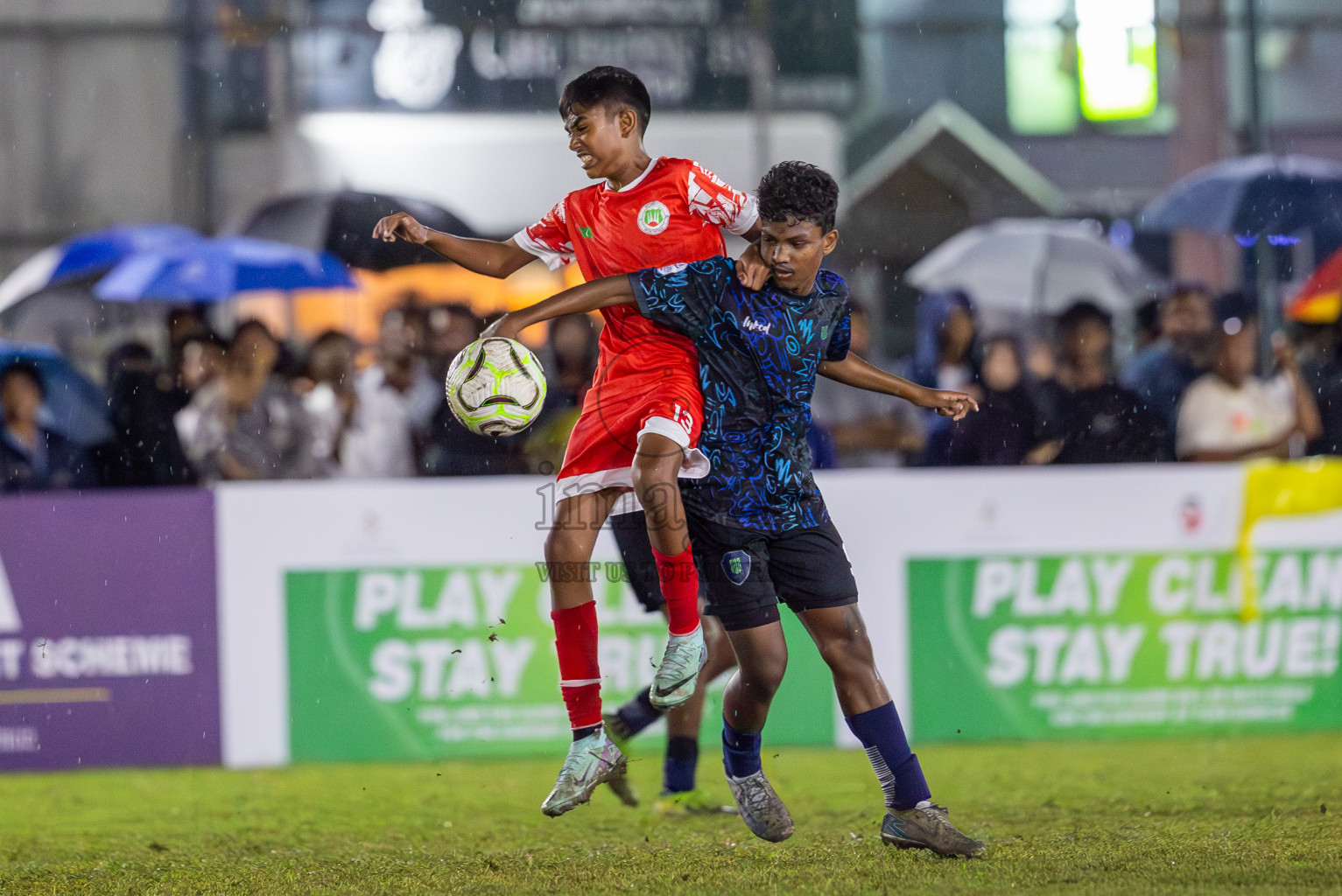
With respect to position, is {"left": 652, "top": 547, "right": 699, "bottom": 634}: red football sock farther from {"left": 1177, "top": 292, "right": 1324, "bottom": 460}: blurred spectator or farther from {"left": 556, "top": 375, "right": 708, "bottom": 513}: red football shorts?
{"left": 1177, "top": 292, "right": 1324, "bottom": 460}: blurred spectator

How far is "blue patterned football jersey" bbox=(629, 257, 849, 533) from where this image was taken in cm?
445

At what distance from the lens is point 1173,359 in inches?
281

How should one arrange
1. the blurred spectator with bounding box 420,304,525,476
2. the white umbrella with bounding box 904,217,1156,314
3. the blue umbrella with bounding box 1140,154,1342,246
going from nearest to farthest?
1. the blurred spectator with bounding box 420,304,525,476
2. the blue umbrella with bounding box 1140,154,1342,246
3. the white umbrella with bounding box 904,217,1156,314

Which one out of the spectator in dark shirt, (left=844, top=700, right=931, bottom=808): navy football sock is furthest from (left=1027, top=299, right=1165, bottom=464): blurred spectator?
(left=844, top=700, right=931, bottom=808): navy football sock

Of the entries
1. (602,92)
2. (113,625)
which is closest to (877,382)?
(602,92)

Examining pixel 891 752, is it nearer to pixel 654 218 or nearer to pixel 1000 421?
pixel 654 218

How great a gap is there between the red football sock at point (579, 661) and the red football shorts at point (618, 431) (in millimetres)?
388

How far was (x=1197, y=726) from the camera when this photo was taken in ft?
22.8

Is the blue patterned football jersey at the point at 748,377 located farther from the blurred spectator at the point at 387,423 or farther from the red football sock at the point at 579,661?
the blurred spectator at the point at 387,423

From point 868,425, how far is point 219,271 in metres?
3.44

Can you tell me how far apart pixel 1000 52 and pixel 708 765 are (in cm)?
377

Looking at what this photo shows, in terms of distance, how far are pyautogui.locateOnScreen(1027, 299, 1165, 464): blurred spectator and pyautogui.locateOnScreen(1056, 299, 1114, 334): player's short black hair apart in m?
0.31

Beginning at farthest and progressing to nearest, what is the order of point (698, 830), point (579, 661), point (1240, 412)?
point (1240, 412)
point (698, 830)
point (579, 661)

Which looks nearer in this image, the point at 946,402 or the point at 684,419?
the point at 684,419
